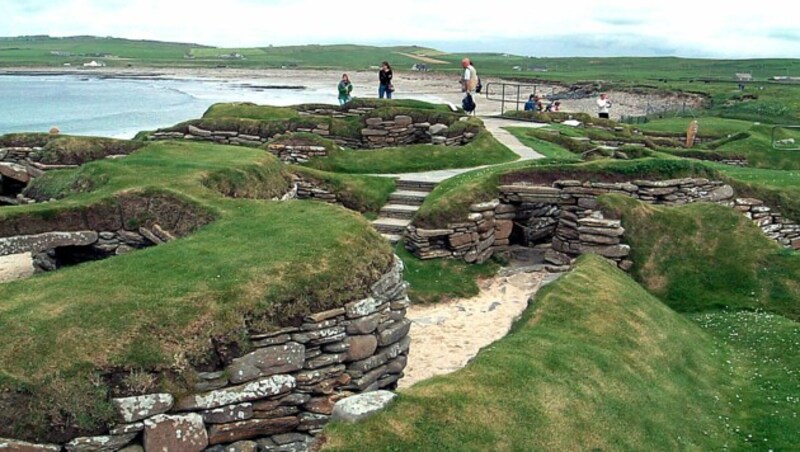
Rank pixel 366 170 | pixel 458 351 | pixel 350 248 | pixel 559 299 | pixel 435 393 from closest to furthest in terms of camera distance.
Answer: pixel 435 393
pixel 350 248
pixel 559 299
pixel 458 351
pixel 366 170

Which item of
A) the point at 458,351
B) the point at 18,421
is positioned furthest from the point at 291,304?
the point at 458,351

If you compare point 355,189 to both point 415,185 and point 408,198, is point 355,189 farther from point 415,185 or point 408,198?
point 415,185

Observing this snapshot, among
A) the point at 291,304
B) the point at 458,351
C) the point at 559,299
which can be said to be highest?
the point at 291,304

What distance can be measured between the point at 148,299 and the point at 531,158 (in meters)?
20.1

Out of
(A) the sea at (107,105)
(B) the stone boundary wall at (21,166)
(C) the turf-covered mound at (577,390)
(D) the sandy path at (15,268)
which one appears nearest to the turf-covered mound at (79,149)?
(B) the stone boundary wall at (21,166)

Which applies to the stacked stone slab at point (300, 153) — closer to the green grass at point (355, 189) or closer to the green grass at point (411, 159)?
the green grass at point (411, 159)

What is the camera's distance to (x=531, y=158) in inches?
1075

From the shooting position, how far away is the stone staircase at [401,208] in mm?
20453

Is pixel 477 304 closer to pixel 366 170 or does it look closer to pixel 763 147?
pixel 366 170

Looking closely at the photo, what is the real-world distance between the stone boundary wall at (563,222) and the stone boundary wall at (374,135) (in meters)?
8.01

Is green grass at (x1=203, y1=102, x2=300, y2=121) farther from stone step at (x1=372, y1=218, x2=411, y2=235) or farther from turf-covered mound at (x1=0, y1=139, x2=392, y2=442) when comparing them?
turf-covered mound at (x1=0, y1=139, x2=392, y2=442)

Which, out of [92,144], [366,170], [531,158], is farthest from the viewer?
[531,158]

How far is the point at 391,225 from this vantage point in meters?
20.6

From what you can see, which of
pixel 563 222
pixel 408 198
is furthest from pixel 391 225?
pixel 563 222
